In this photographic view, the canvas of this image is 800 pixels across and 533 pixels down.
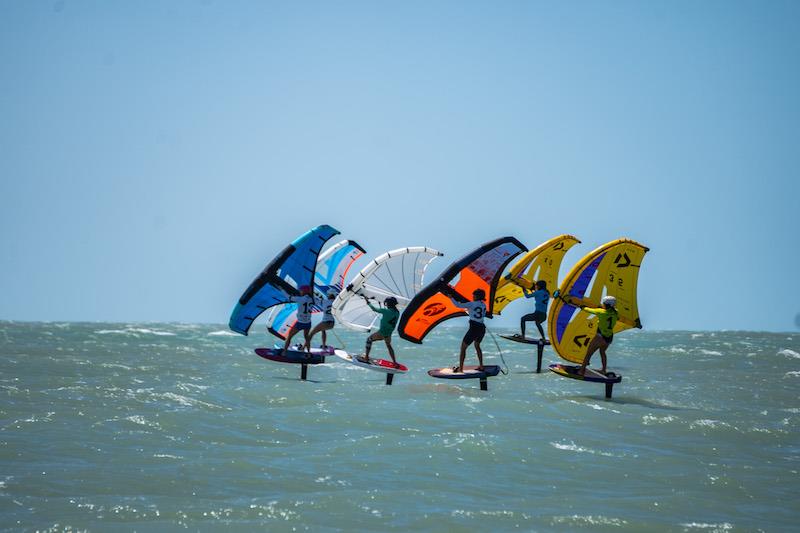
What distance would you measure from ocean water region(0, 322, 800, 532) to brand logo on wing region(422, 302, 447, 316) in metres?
1.74

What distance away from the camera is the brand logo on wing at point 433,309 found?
19.1m

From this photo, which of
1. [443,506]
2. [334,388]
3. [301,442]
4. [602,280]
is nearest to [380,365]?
[334,388]

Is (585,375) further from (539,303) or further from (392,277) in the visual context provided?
(539,303)

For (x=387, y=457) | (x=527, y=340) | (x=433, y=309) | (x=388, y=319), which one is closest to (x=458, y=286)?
(x=433, y=309)

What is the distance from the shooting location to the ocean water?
9.23 metres

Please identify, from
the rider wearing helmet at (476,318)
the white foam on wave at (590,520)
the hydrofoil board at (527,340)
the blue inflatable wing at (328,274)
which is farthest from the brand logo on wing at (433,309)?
the white foam on wave at (590,520)

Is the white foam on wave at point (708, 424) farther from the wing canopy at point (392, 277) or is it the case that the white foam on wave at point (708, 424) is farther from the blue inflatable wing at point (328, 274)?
the blue inflatable wing at point (328, 274)

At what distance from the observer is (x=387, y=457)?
11922mm

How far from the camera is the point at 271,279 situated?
21141mm

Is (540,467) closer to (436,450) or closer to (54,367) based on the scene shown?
(436,450)

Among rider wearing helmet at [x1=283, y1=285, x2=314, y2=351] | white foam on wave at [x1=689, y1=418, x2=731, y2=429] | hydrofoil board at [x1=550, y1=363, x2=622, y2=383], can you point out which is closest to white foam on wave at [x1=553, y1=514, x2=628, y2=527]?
white foam on wave at [x1=689, y1=418, x2=731, y2=429]

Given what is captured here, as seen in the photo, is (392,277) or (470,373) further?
(392,277)

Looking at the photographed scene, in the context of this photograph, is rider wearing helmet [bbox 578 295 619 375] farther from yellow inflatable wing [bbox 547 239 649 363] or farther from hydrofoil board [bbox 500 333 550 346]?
hydrofoil board [bbox 500 333 550 346]

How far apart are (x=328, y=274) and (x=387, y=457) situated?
1264 centimetres
